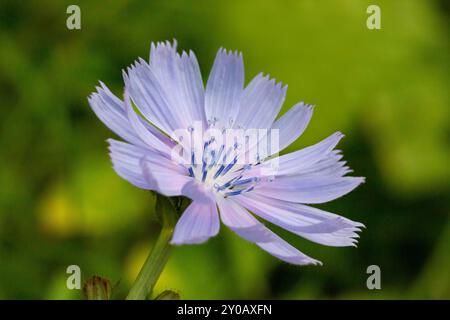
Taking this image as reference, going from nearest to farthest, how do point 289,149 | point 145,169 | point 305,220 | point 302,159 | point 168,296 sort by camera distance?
1. point 145,169
2. point 168,296
3. point 305,220
4. point 302,159
5. point 289,149

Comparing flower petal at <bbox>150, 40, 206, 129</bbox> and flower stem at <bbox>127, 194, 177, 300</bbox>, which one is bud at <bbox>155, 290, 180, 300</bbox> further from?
flower petal at <bbox>150, 40, 206, 129</bbox>

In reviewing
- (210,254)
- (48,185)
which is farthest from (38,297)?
(210,254)

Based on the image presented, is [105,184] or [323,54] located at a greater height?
[323,54]

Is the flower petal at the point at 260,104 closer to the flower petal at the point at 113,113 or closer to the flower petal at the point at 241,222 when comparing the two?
the flower petal at the point at 241,222

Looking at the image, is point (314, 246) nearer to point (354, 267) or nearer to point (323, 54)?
point (354, 267)

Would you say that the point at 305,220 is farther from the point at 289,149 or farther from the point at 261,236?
the point at 289,149

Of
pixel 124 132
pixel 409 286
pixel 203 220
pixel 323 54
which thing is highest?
pixel 323 54

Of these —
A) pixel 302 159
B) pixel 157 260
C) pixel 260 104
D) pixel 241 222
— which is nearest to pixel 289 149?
pixel 260 104

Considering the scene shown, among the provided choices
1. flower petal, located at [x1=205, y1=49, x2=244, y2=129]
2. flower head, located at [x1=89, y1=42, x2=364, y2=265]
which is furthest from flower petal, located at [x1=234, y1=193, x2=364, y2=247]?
flower petal, located at [x1=205, y1=49, x2=244, y2=129]
